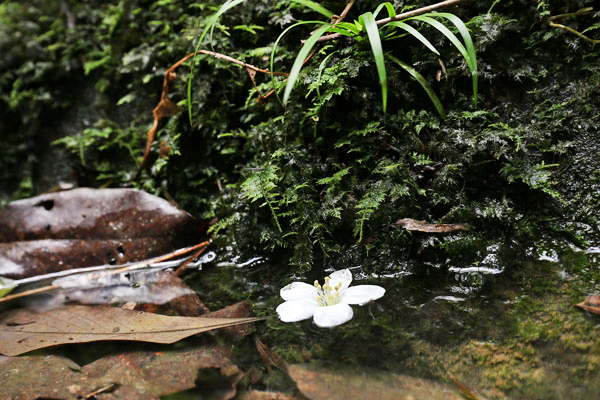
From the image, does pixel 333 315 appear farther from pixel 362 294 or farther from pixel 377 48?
pixel 377 48

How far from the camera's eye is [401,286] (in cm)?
161

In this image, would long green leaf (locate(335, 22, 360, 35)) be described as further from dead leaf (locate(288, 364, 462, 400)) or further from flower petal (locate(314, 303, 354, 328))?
dead leaf (locate(288, 364, 462, 400))

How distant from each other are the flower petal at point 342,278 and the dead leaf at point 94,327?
0.35m

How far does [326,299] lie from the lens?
59.4 inches

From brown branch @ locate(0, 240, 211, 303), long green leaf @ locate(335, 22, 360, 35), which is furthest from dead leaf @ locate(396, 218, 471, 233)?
brown branch @ locate(0, 240, 211, 303)

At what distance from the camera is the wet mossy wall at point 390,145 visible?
175cm

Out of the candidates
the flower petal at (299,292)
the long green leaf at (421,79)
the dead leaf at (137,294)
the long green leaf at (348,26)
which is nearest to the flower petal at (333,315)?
Answer: the flower petal at (299,292)

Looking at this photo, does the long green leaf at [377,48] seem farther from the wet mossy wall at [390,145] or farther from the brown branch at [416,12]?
the wet mossy wall at [390,145]

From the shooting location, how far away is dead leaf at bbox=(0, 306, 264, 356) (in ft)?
4.86

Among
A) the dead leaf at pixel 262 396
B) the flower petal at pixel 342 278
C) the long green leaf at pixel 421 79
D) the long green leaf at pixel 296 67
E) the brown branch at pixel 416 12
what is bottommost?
the flower petal at pixel 342 278

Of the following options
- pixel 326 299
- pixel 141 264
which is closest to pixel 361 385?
pixel 326 299

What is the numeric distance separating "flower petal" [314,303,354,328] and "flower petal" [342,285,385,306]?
0.17ft

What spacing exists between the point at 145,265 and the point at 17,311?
0.62 metres

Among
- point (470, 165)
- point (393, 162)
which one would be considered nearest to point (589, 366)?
point (470, 165)
